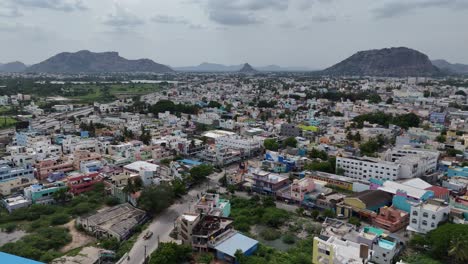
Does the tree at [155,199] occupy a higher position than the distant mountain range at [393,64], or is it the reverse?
the distant mountain range at [393,64]

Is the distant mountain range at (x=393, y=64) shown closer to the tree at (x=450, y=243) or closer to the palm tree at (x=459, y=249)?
the tree at (x=450, y=243)

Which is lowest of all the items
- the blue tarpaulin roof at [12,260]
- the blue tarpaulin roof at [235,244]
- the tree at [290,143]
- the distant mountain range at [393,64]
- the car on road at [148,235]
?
the car on road at [148,235]

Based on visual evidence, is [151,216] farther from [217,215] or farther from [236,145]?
[236,145]

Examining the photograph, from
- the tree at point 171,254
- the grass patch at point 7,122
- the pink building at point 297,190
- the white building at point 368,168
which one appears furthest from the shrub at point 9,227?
the grass patch at point 7,122

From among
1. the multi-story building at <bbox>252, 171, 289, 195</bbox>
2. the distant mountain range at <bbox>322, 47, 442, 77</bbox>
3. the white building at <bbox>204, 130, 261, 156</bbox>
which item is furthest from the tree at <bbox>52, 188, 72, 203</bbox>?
the distant mountain range at <bbox>322, 47, 442, 77</bbox>

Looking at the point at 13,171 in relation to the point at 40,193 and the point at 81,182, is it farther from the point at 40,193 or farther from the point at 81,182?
the point at 81,182

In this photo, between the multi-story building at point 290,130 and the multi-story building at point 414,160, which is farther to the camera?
the multi-story building at point 290,130

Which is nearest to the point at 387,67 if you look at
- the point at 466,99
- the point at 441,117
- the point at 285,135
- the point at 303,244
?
the point at 466,99
